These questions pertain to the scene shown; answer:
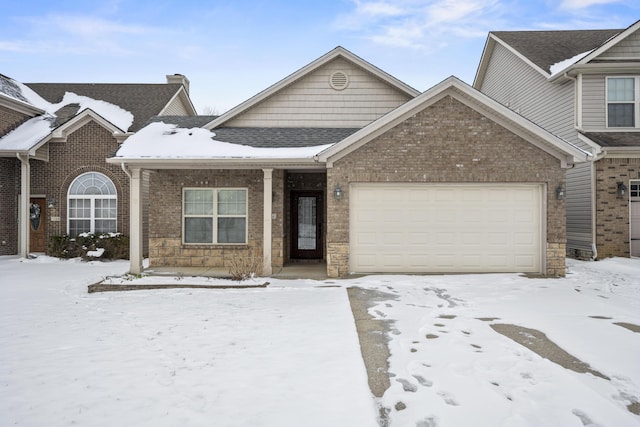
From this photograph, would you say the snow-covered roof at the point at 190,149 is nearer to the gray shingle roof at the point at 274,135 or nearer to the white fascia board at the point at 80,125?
the gray shingle roof at the point at 274,135

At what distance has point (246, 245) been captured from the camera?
38.1 feet

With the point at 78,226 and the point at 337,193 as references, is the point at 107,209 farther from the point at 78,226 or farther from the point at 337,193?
the point at 337,193

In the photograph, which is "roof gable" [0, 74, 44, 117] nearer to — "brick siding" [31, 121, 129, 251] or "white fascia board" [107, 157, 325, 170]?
"brick siding" [31, 121, 129, 251]

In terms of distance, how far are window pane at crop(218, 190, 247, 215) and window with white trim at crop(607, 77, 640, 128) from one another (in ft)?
37.9

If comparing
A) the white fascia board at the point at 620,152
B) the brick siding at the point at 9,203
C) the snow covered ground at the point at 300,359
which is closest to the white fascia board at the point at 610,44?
the white fascia board at the point at 620,152

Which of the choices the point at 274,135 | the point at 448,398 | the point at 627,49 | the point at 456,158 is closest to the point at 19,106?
the point at 274,135

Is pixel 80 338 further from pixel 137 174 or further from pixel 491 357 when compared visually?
pixel 137 174

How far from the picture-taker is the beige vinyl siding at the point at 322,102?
41.2ft

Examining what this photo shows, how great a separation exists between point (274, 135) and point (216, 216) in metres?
2.79

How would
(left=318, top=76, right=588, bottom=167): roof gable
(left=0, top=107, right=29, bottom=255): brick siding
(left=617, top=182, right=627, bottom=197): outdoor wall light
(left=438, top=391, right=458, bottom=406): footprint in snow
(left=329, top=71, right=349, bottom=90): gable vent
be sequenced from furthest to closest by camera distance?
(left=0, top=107, right=29, bottom=255): brick siding
(left=329, top=71, right=349, bottom=90): gable vent
(left=617, top=182, right=627, bottom=197): outdoor wall light
(left=318, top=76, right=588, bottom=167): roof gable
(left=438, top=391, right=458, bottom=406): footprint in snow

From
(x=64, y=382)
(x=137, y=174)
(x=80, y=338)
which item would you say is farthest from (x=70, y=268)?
(x=64, y=382)

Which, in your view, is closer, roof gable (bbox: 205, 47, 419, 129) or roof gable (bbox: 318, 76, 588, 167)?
roof gable (bbox: 318, 76, 588, 167)

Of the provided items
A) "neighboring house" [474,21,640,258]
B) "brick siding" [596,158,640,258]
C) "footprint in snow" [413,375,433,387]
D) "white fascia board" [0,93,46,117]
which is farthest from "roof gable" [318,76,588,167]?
"white fascia board" [0,93,46,117]

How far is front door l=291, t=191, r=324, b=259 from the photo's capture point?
1284cm
